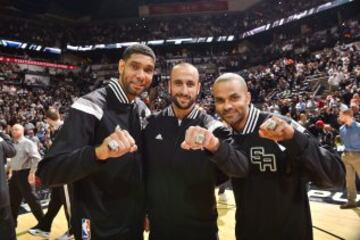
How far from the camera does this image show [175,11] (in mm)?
34844

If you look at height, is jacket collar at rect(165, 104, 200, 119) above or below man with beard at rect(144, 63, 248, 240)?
above

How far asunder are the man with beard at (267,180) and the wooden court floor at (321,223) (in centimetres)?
300

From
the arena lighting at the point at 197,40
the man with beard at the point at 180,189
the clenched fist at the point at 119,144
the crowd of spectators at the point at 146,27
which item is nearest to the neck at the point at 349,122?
the man with beard at the point at 180,189

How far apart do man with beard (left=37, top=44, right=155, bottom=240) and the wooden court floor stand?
3.22 meters

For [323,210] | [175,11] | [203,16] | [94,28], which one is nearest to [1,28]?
[94,28]

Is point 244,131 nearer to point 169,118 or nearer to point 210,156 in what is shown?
point 210,156

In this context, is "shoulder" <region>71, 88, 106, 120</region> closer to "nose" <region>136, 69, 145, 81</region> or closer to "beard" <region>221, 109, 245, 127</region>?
"nose" <region>136, 69, 145, 81</region>

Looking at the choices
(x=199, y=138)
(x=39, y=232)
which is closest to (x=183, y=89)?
(x=199, y=138)

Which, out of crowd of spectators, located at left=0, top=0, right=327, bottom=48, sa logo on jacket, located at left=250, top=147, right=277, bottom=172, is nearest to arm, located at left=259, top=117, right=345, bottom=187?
sa logo on jacket, located at left=250, top=147, right=277, bottom=172

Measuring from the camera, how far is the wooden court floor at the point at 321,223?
496 centimetres

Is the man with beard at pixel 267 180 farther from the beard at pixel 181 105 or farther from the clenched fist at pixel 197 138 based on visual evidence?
the clenched fist at pixel 197 138

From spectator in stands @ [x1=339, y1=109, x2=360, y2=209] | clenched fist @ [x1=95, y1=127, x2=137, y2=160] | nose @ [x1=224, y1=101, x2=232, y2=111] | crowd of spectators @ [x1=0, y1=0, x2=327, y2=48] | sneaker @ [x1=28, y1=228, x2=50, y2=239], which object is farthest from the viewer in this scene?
crowd of spectators @ [x1=0, y1=0, x2=327, y2=48]

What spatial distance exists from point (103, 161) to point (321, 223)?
4.77 m

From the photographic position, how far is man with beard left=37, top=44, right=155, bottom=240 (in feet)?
6.21
